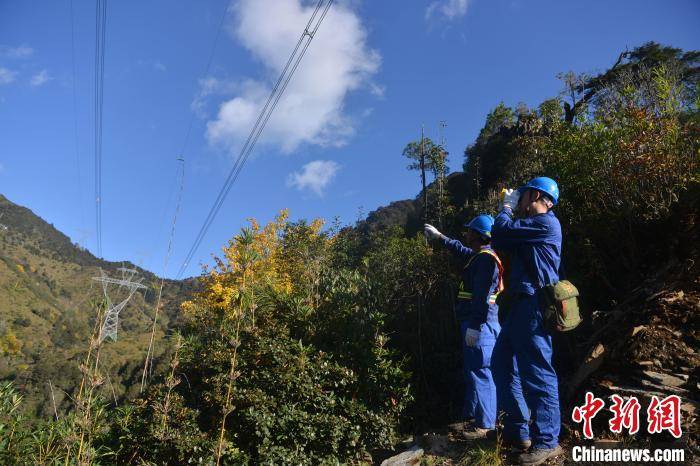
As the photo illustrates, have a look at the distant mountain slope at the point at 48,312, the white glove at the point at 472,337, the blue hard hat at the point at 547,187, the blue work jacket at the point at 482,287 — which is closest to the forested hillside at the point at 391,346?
the white glove at the point at 472,337

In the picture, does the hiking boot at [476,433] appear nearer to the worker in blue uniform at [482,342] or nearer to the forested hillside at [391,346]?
the worker in blue uniform at [482,342]

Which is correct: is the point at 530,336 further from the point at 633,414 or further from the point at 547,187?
the point at 547,187

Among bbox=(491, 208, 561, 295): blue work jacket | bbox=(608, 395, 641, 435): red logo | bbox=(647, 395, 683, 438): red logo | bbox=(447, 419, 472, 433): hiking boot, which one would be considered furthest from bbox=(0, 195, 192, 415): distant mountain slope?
bbox=(647, 395, 683, 438): red logo

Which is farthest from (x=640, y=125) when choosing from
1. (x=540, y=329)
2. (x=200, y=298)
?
(x=200, y=298)

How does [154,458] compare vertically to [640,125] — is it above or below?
below

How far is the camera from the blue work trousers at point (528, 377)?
326cm

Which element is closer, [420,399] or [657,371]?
[657,371]

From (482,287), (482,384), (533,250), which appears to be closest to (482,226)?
(482,287)

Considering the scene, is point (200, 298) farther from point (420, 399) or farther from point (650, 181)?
point (650, 181)

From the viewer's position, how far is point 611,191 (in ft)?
20.0

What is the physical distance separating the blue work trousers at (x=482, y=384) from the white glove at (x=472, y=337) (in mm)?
29

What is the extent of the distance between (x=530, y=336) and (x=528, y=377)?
32 cm

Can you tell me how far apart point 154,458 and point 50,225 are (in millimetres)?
210298

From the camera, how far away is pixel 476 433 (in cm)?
392
